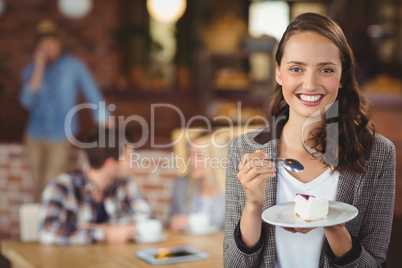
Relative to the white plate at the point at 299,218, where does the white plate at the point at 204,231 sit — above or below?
below

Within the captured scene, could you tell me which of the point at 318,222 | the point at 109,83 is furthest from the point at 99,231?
the point at 109,83

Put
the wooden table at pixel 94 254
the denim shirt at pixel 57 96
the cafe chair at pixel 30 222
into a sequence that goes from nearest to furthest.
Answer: the wooden table at pixel 94 254, the cafe chair at pixel 30 222, the denim shirt at pixel 57 96

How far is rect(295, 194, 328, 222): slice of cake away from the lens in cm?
131

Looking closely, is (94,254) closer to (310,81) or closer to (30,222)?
(30,222)

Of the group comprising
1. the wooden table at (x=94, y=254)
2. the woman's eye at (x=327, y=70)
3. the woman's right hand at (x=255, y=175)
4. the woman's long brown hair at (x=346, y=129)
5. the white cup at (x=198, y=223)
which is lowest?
the wooden table at (x=94, y=254)

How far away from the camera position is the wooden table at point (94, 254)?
2.28 meters

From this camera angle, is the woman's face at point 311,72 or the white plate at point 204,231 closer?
the woman's face at point 311,72

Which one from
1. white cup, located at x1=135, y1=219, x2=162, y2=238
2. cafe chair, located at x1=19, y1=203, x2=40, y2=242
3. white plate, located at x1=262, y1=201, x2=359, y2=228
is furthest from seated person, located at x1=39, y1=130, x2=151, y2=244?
white plate, located at x1=262, y1=201, x2=359, y2=228

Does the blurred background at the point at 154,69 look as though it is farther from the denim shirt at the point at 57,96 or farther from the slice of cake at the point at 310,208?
the slice of cake at the point at 310,208

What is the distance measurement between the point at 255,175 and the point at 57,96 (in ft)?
12.4

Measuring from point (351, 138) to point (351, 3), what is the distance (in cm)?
779

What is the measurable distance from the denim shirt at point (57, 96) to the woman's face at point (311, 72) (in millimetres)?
3496

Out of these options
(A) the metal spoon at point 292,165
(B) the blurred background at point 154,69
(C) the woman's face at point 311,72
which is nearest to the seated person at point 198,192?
(B) the blurred background at point 154,69

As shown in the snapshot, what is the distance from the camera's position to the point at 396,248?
4301mm
